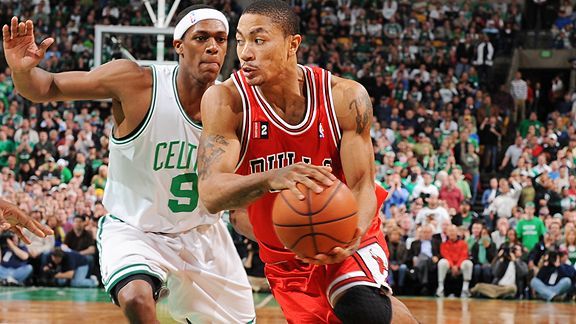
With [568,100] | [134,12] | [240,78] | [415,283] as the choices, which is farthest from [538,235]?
[134,12]

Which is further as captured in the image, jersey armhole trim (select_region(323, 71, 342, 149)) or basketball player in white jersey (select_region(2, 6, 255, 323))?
basketball player in white jersey (select_region(2, 6, 255, 323))

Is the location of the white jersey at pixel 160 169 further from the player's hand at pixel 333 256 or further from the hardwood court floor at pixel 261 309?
the hardwood court floor at pixel 261 309

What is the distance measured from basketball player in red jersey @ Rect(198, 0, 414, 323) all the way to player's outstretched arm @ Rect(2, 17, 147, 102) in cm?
91

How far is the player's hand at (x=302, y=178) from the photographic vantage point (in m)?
3.71

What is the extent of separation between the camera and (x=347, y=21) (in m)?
22.3

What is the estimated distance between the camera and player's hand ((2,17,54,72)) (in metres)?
4.93

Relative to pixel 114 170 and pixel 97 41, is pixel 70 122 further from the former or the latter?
pixel 114 170

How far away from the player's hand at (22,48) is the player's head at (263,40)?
1.27 metres

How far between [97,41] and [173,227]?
26.2 feet

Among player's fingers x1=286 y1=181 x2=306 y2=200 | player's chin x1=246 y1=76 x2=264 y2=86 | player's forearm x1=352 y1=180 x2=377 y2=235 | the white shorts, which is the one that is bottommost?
the white shorts

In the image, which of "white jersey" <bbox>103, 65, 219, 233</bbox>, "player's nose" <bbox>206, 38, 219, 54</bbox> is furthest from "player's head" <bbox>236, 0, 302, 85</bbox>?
"white jersey" <bbox>103, 65, 219, 233</bbox>

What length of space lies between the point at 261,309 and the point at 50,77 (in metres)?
6.34

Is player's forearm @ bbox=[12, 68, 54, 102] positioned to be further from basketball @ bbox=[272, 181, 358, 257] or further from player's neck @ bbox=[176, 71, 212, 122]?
basketball @ bbox=[272, 181, 358, 257]

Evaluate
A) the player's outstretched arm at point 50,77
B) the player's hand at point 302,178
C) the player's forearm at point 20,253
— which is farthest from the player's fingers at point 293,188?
the player's forearm at point 20,253
